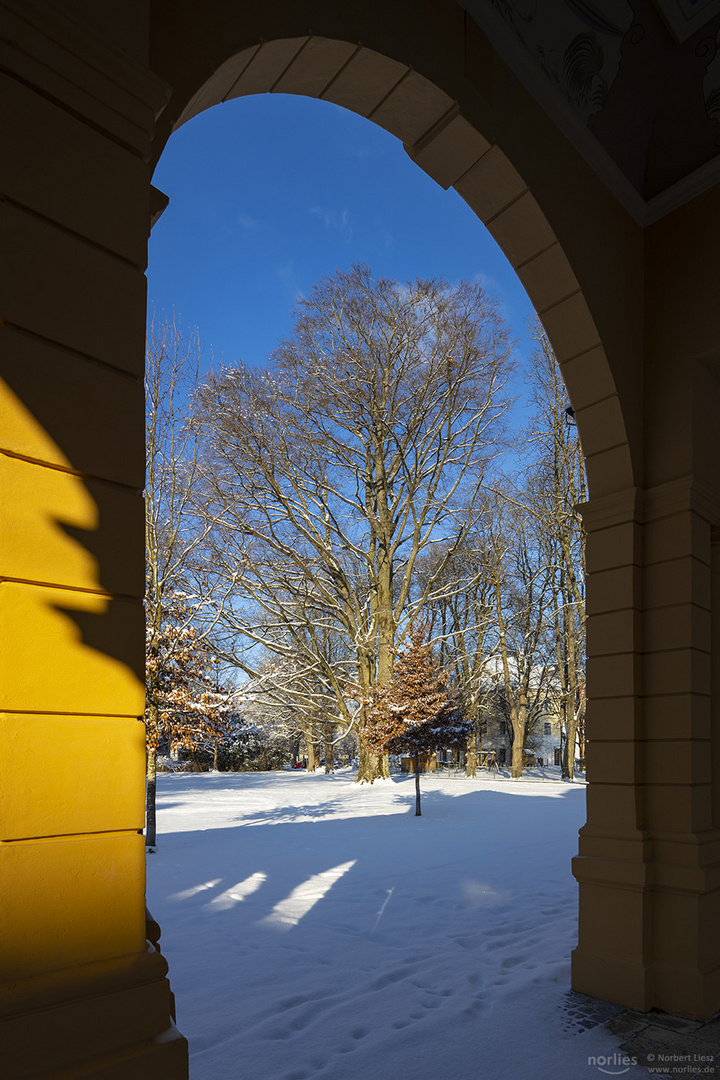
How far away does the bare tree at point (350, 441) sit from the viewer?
52.6 ft

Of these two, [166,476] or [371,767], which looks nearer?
[166,476]

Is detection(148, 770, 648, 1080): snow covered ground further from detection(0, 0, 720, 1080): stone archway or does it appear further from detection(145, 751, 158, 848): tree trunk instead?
detection(0, 0, 720, 1080): stone archway
